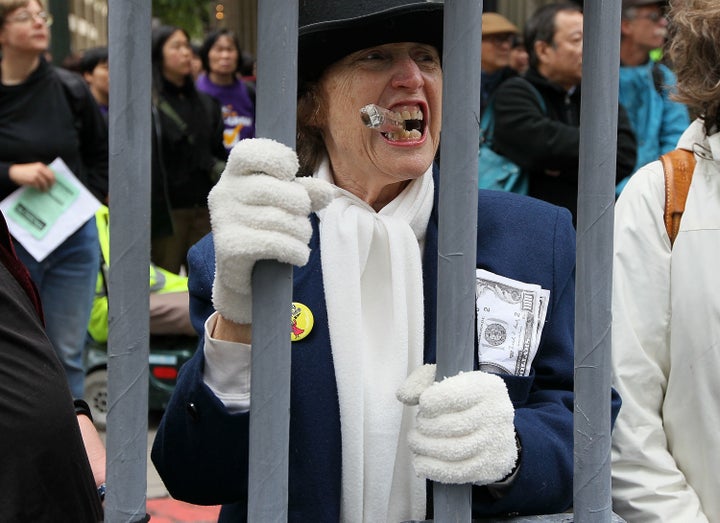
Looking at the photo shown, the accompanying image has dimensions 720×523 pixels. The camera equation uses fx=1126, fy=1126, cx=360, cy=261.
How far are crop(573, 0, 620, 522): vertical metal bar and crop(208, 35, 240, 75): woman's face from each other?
7380 millimetres

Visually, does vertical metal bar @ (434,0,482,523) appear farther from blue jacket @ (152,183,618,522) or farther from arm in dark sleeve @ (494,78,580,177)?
arm in dark sleeve @ (494,78,580,177)

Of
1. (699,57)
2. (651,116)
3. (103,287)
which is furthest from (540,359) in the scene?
(103,287)

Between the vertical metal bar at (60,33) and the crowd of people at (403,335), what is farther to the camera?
the vertical metal bar at (60,33)

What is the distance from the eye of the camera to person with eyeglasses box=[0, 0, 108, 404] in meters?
4.84

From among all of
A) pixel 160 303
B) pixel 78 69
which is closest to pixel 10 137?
pixel 160 303

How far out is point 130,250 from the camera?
116 cm

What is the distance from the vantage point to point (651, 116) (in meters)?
5.41

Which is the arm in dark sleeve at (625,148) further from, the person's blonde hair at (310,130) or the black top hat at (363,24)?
the black top hat at (363,24)

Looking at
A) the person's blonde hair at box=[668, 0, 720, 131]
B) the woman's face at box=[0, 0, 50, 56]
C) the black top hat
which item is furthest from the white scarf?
the woman's face at box=[0, 0, 50, 56]

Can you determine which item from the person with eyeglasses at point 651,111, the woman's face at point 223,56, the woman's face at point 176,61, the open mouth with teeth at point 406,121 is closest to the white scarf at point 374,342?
the open mouth with teeth at point 406,121

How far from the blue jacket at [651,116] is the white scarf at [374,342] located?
3757 mm

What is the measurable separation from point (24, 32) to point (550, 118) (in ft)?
7.58

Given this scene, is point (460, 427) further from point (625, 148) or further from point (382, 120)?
point (625, 148)

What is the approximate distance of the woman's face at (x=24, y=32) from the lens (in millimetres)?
4848
